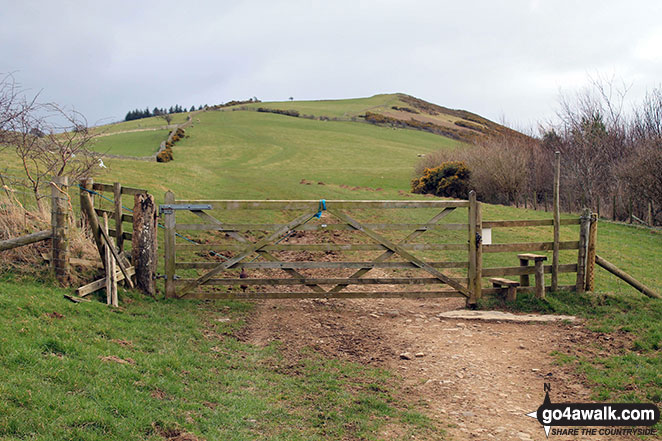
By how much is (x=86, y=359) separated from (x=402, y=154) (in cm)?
7172

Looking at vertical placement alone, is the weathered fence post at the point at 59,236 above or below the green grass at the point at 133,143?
below

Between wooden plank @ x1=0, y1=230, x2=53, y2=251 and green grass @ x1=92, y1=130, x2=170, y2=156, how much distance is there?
52.3m

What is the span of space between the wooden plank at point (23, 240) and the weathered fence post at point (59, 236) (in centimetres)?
12

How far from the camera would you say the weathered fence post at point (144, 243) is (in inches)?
387

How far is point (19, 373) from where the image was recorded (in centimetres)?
505

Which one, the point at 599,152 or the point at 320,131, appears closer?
the point at 599,152

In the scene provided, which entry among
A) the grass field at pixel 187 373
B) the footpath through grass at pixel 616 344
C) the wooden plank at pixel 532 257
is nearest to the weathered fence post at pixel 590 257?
the footpath through grass at pixel 616 344

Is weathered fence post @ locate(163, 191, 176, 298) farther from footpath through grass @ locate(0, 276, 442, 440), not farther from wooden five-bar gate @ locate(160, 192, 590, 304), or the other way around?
footpath through grass @ locate(0, 276, 442, 440)

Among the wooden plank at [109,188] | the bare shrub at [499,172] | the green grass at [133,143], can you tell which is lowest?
the wooden plank at [109,188]

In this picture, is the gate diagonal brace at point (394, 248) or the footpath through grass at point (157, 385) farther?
the gate diagonal brace at point (394, 248)

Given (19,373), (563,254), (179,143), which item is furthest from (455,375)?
(179,143)

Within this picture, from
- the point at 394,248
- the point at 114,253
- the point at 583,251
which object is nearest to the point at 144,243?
the point at 114,253

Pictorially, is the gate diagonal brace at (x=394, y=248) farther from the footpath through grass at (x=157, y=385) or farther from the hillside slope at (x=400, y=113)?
the hillside slope at (x=400, y=113)

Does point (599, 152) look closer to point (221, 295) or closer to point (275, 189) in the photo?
point (275, 189)
